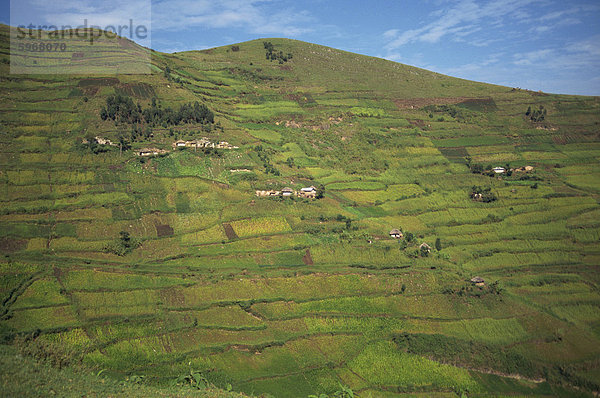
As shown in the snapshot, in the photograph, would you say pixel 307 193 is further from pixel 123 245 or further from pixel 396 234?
pixel 123 245

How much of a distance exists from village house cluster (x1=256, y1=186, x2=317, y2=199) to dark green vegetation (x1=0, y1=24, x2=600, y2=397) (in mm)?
1585

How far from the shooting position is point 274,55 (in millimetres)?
136500

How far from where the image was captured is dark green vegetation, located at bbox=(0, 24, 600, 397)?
4391 centimetres

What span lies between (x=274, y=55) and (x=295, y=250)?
91337 millimetres

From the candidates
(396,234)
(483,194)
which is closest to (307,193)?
(396,234)

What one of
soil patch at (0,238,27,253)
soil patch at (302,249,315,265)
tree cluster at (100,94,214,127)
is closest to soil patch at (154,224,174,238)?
soil patch at (0,238,27,253)

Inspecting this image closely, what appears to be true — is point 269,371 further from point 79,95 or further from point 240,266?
point 79,95

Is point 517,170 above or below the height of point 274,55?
below

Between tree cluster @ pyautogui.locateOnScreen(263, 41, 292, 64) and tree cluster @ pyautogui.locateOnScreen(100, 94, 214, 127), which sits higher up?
tree cluster @ pyautogui.locateOnScreen(263, 41, 292, 64)

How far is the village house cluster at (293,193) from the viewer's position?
7329 cm

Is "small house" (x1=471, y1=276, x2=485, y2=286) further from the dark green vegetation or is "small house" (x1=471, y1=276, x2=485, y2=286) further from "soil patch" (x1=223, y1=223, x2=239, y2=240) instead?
"soil patch" (x1=223, y1=223, x2=239, y2=240)

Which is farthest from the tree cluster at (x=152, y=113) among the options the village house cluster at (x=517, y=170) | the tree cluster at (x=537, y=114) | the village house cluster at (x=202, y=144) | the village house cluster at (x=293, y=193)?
the tree cluster at (x=537, y=114)

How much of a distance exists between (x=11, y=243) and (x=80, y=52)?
60.5m

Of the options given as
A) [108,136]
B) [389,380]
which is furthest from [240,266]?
[108,136]
